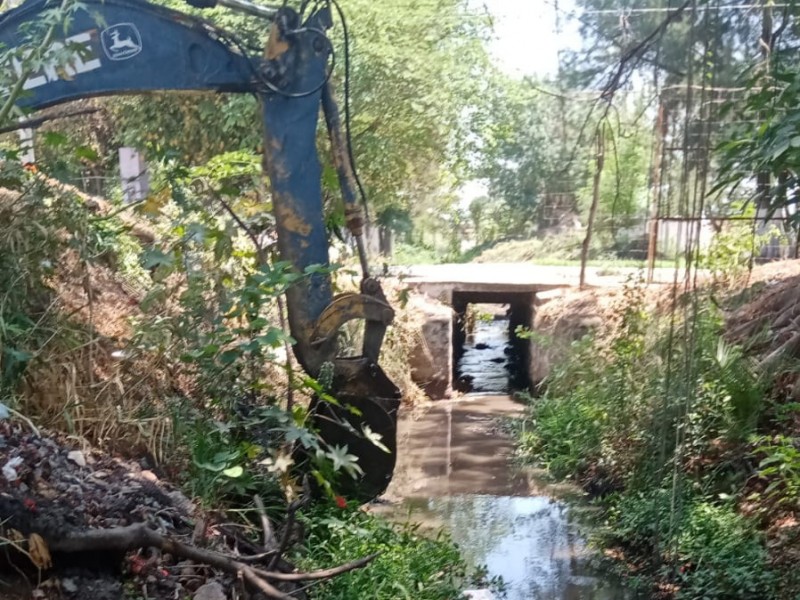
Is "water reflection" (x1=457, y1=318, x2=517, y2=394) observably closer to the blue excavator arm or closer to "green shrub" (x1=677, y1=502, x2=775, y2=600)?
"green shrub" (x1=677, y1=502, x2=775, y2=600)

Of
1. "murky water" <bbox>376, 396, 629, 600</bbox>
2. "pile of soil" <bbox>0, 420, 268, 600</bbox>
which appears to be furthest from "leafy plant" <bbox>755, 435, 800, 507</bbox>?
"pile of soil" <bbox>0, 420, 268, 600</bbox>

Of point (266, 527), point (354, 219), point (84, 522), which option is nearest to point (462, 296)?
point (354, 219)

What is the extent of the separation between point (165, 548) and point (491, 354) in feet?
44.1

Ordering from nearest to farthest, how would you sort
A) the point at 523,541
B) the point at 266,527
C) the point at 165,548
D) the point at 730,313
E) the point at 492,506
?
1. the point at 165,548
2. the point at 266,527
3. the point at 523,541
4. the point at 492,506
5. the point at 730,313

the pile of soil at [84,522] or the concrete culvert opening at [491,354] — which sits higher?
the pile of soil at [84,522]

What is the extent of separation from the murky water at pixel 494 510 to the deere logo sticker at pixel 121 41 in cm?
363

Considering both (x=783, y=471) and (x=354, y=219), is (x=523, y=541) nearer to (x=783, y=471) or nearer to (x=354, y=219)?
(x=783, y=471)

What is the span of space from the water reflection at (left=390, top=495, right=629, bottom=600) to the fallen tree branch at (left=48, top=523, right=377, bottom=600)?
2.09m

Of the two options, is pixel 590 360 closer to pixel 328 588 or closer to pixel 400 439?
pixel 400 439

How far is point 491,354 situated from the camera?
1642 cm

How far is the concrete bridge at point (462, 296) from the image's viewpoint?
11.2 m

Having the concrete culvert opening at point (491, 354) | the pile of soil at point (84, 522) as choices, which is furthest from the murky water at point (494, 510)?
the concrete culvert opening at point (491, 354)

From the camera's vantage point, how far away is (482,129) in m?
14.6

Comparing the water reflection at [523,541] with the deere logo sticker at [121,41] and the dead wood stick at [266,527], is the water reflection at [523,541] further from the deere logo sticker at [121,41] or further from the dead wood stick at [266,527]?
the deere logo sticker at [121,41]
